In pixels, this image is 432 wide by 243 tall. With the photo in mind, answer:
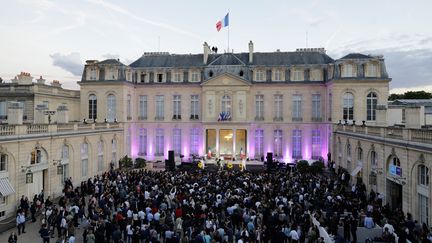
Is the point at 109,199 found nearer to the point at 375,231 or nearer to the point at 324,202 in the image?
the point at 324,202

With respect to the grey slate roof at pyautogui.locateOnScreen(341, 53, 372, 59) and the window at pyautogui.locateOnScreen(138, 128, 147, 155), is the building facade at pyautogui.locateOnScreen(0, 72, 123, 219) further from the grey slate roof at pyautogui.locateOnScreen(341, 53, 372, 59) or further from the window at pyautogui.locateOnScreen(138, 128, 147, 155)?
the grey slate roof at pyautogui.locateOnScreen(341, 53, 372, 59)

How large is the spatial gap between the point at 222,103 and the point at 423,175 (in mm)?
28691

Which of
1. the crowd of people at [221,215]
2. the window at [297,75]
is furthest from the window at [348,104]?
the crowd of people at [221,215]

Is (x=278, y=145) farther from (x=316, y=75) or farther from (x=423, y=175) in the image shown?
(x=423, y=175)

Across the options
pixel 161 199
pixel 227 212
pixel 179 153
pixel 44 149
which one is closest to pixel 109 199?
pixel 161 199

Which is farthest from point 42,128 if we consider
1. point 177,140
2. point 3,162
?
point 177,140

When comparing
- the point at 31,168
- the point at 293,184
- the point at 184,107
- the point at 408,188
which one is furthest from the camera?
the point at 184,107

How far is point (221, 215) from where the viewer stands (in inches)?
778

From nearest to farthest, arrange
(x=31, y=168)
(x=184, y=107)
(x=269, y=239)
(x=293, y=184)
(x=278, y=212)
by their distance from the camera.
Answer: (x=269, y=239) < (x=278, y=212) < (x=31, y=168) < (x=293, y=184) < (x=184, y=107)

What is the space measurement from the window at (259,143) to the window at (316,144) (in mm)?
6182

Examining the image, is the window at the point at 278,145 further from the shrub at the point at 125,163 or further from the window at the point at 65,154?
the window at the point at 65,154

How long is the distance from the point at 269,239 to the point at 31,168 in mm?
17333

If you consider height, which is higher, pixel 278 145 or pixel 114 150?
pixel 278 145

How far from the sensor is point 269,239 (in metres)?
16.6
